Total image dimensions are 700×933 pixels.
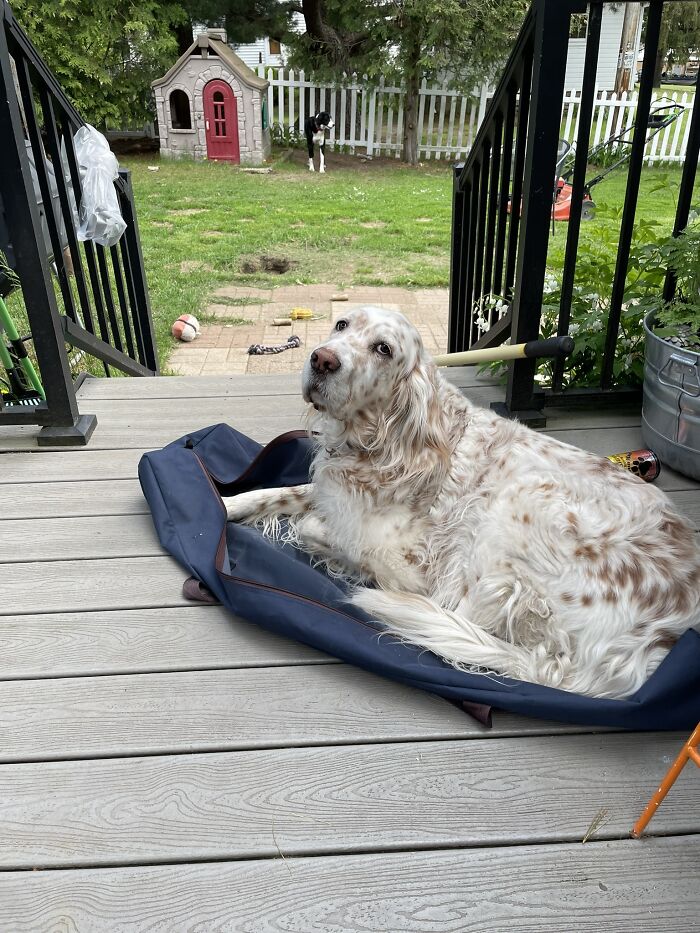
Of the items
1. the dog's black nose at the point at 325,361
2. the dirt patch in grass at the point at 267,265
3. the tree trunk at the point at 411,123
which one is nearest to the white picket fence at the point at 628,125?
the tree trunk at the point at 411,123

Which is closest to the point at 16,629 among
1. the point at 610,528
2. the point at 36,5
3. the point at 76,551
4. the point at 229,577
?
the point at 76,551

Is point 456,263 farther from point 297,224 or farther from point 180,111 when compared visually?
point 180,111

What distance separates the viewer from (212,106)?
42.9 ft

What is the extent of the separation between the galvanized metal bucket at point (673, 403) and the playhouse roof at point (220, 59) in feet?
39.1

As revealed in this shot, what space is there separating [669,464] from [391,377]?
1.24 meters

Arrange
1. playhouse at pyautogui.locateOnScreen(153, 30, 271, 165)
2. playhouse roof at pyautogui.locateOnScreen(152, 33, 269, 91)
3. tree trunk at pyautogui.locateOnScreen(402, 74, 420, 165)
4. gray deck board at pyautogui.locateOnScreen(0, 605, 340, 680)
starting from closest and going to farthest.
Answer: gray deck board at pyautogui.locateOnScreen(0, 605, 340, 680) → playhouse roof at pyautogui.locateOnScreen(152, 33, 269, 91) → playhouse at pyautogui.locateOnScreen(153, 30, 271, 165) → tree trunk at pyautogui.locateOnScreen(402, 74, 420, 165)

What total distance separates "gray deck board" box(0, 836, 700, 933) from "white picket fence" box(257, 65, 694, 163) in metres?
14.3

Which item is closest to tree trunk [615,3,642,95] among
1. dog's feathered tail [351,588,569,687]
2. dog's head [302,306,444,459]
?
dog's head [302,306,444,459]

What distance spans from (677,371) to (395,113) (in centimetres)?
1371

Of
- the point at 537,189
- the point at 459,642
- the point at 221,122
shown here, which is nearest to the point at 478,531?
the point at 459,642

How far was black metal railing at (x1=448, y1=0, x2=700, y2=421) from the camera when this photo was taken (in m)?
2.60

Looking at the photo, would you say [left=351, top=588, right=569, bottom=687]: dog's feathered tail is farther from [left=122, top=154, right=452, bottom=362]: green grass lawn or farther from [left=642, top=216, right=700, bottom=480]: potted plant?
[left=122, top=154, right=452, bottom=362]: green grass lawn

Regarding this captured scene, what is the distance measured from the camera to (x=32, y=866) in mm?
1413

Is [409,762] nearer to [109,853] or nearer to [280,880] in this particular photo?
[280,880]
